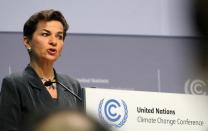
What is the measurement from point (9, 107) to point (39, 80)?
0.61 feet

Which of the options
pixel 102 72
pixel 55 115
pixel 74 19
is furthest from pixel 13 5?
pixel 55 115

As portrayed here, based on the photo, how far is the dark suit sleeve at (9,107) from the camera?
1.83 m

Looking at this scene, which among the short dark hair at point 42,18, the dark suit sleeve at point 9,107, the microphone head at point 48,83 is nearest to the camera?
the dark suit sleeve at point 9,107

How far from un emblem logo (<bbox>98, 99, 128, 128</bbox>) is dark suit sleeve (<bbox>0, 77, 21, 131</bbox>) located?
335 mm

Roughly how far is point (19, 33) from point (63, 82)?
6.94 feet

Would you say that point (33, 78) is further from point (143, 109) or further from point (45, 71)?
point (143, 109)

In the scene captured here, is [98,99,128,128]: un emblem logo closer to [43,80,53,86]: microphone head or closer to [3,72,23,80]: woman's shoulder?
[43,80,53,86]: microphone head

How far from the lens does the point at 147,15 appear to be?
14.5 feet

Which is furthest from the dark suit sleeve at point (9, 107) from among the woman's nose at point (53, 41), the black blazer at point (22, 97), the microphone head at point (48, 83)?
the woman's nose at point (53, 41)

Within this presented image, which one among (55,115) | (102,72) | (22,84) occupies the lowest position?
(102,72)

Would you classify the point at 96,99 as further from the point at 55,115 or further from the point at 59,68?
the point at 59,68

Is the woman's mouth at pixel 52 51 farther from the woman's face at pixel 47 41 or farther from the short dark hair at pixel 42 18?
the short dark hair at pixel 42 18

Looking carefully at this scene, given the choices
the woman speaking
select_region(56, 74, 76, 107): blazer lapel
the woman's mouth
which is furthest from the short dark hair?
select_region(56, 74, 76, 107): blazer lapel

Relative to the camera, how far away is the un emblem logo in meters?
2.08
